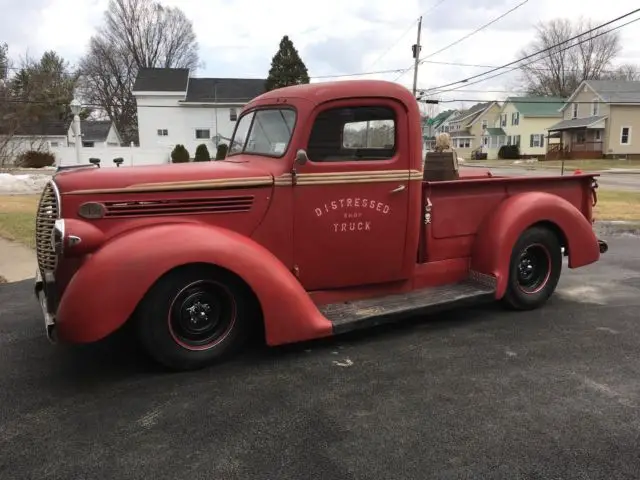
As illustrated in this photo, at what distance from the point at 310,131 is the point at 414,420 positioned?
2.14 meters

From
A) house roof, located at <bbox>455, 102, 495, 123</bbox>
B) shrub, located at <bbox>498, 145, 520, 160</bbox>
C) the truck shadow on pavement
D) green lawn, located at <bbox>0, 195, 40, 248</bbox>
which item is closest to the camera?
the truck shadow on pavement

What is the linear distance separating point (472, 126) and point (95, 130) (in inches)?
1850

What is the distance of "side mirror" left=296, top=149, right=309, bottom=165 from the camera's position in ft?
13.1

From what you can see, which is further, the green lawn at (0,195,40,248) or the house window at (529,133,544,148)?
the house window at (529,133,544,148)

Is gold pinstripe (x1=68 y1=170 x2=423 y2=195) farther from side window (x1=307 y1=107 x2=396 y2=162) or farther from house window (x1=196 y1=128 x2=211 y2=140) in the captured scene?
house window (x1=196 y1=128 x2=211 y2=140)

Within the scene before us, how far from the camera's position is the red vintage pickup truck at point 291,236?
3.50 metres

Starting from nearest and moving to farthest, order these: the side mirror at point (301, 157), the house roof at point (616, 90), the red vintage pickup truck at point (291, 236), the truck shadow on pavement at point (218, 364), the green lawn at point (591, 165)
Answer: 1. the red vintage pickup truck at point (291, 236)
2. the truck shadow on pavement at point (218, 364)
3. the side mirror at point (301, 157)
4. the green lawn at point (591, 165)
5. the house roof at point (616, 90)

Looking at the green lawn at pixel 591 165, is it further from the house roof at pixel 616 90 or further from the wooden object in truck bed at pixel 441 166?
the wooden object in truck bed at pixel 441 166

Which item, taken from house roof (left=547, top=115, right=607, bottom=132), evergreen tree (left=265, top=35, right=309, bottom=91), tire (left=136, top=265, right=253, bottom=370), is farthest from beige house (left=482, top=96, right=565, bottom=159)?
tire (left=136, top=265, right=253, bottom=370)

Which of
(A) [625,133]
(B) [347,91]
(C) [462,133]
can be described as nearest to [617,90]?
(A) [625,133]

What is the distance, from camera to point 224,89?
1710 inches

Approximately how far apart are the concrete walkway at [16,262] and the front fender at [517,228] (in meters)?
5.35

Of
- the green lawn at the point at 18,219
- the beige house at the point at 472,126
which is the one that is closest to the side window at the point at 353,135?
the green lawn at the point at 18,219

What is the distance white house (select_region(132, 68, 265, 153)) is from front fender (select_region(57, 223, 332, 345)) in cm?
3993
